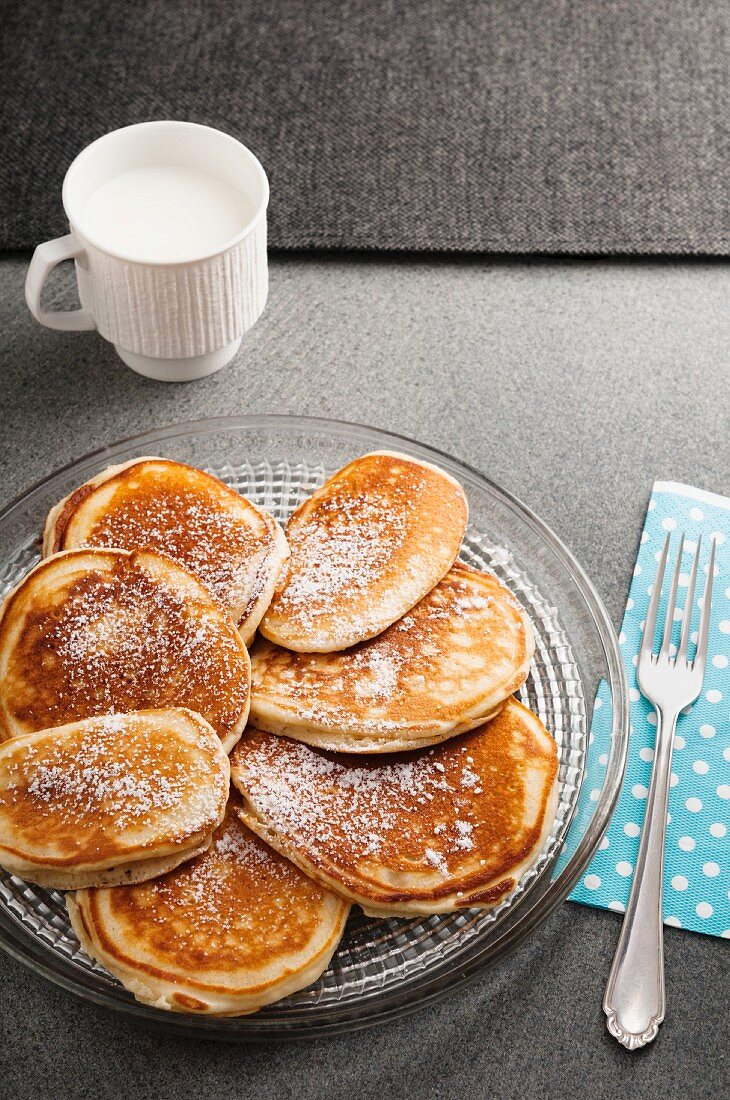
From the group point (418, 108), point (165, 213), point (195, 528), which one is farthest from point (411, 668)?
point (418, 108)

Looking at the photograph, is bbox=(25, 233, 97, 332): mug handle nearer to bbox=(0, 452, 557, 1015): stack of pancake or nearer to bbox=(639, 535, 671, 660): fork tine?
bbox=(0, 452, 557, 1015): stack of pancake

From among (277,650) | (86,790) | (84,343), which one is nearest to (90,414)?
(84,343)

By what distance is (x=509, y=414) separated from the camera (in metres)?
1.67

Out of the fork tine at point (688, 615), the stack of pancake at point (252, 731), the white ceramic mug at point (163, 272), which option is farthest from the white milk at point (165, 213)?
the fork tine at point (688, 615)

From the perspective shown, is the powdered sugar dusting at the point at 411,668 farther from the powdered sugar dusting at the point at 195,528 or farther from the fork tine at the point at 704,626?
the fork tine at the point at 704,626

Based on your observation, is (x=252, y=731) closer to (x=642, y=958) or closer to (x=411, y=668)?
(x=411, y=668)

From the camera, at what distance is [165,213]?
1.50 metres

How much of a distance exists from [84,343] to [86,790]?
2.97 ft

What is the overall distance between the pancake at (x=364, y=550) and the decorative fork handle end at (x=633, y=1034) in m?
0.53

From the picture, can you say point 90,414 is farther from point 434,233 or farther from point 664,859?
point 664,859

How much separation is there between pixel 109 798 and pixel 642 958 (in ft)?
2.13

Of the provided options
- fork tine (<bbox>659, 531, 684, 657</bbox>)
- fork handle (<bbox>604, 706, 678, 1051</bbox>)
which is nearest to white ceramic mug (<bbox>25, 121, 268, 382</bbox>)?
fork tine (<bbox>659, 531, 684, 657</bbox>)

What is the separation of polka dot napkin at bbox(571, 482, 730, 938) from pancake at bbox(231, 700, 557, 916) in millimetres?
132

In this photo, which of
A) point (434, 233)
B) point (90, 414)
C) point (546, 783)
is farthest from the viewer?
point (434, 233)
